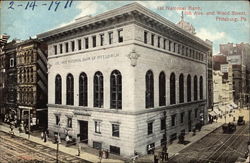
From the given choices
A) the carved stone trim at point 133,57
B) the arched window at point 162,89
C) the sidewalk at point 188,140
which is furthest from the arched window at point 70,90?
the sidewalk at point 188,140

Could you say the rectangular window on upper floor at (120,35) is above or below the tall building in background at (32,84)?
above

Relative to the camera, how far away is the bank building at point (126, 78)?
62.2 feet

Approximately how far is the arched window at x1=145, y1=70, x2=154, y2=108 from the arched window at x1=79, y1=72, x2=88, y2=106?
6186 mm

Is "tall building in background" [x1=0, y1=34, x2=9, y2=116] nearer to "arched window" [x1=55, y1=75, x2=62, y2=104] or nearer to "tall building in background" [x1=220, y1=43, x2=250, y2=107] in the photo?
"arched window" [x1=55, y1=75, x2=62, y2=104]

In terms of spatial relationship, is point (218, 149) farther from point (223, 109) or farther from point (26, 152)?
point (26, 152)

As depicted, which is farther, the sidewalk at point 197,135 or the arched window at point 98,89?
the arched window at point 98,89

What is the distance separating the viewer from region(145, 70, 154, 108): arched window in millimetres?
20141

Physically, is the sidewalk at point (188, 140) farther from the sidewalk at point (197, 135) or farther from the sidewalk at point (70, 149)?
the sidewalk at point (70, 149)

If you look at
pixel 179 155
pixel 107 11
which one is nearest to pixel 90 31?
pixel 107 11

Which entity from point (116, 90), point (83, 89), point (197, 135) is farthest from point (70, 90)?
point (197, 135)

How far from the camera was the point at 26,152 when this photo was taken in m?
20.4

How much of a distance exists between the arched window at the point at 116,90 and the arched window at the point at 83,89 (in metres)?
3.48

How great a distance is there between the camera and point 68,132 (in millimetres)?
24406

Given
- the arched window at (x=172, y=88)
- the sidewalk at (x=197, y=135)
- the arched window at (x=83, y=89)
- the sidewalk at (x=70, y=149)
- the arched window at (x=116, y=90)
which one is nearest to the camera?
the sidewalk at (x=70, y=149)
